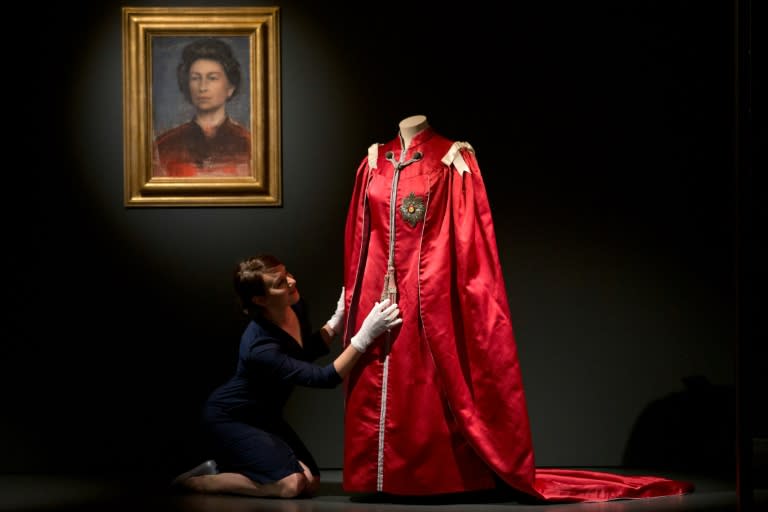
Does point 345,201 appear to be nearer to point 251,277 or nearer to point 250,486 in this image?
point 251,277

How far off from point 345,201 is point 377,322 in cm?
90

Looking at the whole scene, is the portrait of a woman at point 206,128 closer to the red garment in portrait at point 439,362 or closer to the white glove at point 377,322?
the red garment in portrait at point 439,362

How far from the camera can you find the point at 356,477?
11.1ft

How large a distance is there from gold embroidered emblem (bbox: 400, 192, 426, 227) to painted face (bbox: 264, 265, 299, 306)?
1.65 feet

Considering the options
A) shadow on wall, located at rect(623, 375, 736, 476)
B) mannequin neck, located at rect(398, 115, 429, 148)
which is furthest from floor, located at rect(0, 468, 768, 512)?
mannequin neck, located at rect(398, 115, 429, 148)

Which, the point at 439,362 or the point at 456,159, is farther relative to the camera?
the point at 456,159

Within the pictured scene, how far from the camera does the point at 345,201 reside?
13.6ft

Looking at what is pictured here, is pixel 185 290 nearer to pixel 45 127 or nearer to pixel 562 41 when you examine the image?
pixel 45 127

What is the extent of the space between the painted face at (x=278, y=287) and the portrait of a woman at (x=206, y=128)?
2.15ft

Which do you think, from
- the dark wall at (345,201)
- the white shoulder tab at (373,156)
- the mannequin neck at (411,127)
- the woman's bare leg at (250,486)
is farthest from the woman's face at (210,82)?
the woman's bare leg at (250,486)

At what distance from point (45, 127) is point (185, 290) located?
859mm

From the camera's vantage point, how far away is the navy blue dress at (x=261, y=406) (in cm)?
351

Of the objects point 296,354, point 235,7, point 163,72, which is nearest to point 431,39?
point 235,7

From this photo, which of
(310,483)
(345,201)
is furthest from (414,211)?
(310,483)
